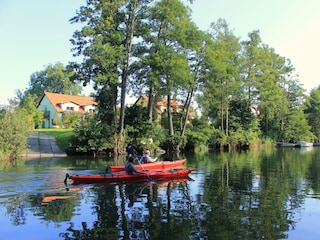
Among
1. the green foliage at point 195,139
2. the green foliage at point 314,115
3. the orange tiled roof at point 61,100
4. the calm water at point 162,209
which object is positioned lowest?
the calm water at point 162,209

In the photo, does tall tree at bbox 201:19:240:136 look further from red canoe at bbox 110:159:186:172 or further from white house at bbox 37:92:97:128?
white house at bbox 37:92:97:128

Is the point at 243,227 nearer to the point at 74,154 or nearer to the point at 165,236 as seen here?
the point at 165,236

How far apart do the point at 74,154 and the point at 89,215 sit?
2517 cm

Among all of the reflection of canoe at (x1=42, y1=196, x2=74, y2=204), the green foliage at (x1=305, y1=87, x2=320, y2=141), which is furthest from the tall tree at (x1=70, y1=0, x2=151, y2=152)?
the green foliage at (x1=305, y1=87, x2=320, y2=141)

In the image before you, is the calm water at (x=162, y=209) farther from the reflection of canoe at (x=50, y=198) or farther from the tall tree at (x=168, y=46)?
the tall tree at (x=168, y=46)

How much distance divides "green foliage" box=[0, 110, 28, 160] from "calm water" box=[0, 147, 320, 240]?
11.4m

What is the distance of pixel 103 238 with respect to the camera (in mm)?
8562

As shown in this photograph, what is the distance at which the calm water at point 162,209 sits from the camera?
29.8 ft

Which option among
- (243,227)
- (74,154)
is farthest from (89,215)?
(74,154)

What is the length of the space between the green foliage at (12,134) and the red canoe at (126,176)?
49.1ft

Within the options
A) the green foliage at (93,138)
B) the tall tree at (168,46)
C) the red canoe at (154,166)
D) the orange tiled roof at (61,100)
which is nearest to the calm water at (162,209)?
the red canoe at (154,166)

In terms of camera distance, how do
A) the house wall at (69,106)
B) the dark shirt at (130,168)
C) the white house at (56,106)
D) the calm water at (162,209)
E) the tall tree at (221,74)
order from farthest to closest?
the house wall at (69,106)
the white house at (56,106)
the tall tree at (221,74)
the dark shirt at (130,168)
the calm water at (162,209)

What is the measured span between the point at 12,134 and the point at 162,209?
69.8 feet

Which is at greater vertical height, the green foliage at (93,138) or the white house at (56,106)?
the white house at (56,106)
